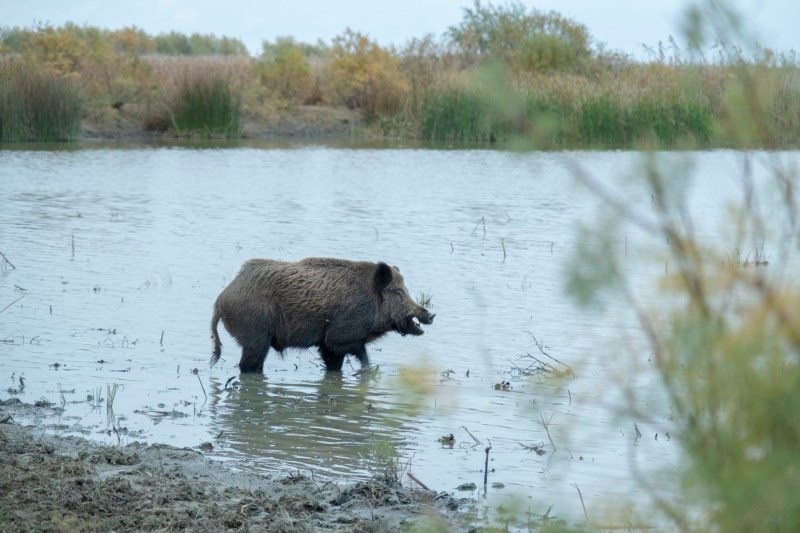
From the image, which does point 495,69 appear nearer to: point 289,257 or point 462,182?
point 289,257

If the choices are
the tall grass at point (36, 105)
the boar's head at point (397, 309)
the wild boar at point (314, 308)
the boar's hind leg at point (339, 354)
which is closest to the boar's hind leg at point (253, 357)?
the wild boar at point (314, 308)

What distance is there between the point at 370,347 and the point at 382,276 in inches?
53.5

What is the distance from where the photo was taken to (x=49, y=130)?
29609 millimetres

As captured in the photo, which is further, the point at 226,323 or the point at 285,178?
the point at 285,178

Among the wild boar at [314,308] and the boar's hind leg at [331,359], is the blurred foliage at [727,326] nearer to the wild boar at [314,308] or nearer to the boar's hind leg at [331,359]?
the wild boar at [314,308]

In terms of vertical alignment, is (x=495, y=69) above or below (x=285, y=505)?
above

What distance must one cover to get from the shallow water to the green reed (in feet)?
33.3

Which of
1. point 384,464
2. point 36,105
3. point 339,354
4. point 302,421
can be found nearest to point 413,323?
point 339,354

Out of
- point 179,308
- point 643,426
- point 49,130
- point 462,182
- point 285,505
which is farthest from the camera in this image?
point 49,130

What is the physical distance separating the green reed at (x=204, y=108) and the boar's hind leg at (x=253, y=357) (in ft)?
85.8

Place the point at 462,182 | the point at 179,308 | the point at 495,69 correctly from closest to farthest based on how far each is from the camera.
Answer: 1. the point at 495,69
2. the point at 179,308
3. the point at 462,182

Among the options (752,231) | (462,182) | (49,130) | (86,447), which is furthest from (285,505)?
(49,130)

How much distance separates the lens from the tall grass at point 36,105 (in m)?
28.6

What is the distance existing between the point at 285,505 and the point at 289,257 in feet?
29.7
